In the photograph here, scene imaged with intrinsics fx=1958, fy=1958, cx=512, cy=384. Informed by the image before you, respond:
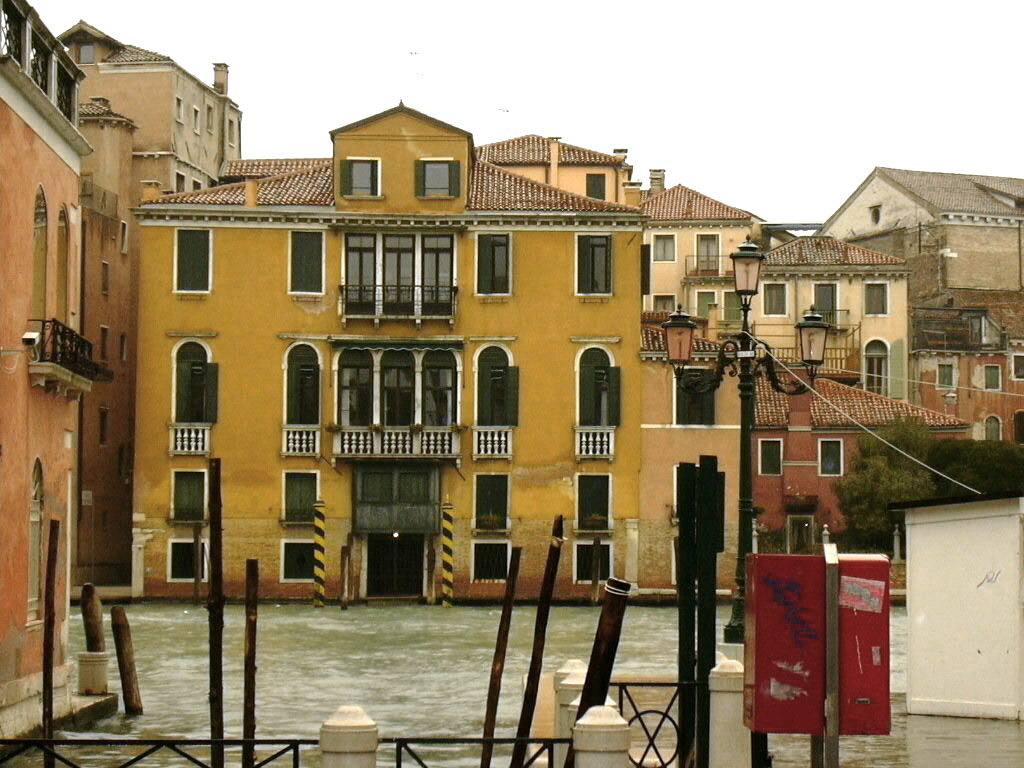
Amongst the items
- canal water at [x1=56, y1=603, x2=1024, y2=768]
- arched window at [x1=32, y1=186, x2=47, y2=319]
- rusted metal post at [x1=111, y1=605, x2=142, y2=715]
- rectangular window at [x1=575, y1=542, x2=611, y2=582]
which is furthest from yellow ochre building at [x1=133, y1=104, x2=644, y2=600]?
arched window at [x1=32, y1=186, x2=47, y2=319]

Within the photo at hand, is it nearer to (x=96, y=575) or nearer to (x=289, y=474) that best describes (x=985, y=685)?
(x=289, y=474)

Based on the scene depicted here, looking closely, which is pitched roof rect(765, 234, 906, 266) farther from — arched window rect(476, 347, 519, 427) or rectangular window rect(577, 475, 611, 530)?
arched window rect(476, 347, 519, 427)

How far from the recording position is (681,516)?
35.9 feet

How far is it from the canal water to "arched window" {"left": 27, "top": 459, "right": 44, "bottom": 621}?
2067mm

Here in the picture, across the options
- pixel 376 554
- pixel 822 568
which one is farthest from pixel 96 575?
pixel 822 568

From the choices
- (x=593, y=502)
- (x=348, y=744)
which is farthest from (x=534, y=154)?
(x=348, y=744)

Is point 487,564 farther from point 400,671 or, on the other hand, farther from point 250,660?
point 250,660

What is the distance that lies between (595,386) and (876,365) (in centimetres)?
1501

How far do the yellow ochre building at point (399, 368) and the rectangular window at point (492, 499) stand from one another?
0.04m

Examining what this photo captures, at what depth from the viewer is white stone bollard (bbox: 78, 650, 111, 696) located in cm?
1916

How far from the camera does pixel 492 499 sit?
41094 mm

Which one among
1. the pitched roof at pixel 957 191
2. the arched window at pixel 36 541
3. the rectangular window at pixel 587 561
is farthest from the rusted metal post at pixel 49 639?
the pitched roof at pixel 957 191

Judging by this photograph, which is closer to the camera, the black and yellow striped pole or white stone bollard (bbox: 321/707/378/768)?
white stone bollard (bbox: 321/707/378/768)

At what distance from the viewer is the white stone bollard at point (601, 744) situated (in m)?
9.49
